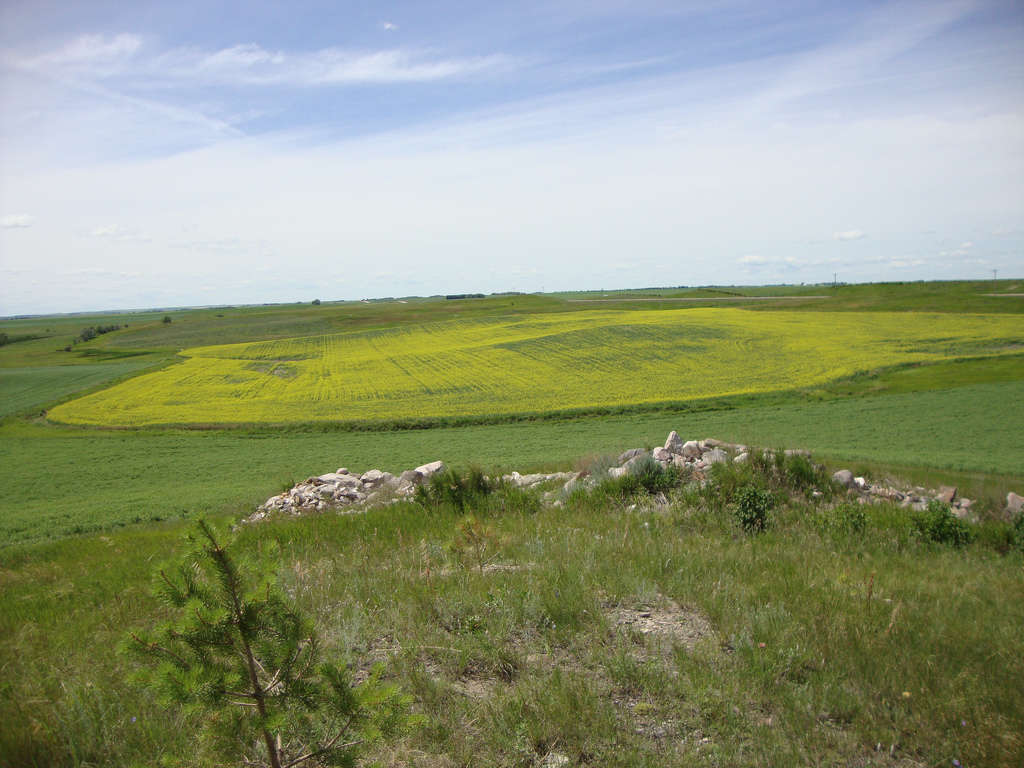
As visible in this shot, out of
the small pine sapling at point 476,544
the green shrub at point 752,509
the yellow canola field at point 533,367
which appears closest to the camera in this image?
the small pine sapling at point 476,544

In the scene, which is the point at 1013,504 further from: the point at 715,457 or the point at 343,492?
the point at 343,492

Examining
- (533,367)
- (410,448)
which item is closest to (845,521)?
(410,448)

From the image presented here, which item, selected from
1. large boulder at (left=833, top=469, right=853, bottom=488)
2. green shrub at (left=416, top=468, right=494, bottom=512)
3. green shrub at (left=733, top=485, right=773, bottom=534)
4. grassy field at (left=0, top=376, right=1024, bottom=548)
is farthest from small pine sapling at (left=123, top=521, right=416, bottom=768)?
grassy field at (left=0, top=376, right=1024, bottom=548)

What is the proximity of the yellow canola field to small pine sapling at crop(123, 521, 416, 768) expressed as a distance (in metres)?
30.8

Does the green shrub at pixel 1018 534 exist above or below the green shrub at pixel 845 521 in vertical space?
below

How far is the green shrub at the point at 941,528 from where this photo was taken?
23.5 feet

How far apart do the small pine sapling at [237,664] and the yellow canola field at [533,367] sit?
1211 inches

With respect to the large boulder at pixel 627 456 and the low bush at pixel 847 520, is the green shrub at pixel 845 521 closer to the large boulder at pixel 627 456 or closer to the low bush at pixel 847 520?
the low bush at pixel 847 520

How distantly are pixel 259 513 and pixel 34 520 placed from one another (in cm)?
1072

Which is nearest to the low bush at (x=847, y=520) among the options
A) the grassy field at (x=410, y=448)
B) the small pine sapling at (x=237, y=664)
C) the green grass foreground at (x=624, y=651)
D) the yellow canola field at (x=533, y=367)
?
the green grass foreground at (x=624, y=651)

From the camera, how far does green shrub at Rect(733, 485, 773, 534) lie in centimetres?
752

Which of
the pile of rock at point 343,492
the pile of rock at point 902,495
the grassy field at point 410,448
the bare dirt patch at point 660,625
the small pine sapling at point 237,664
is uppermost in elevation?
the small pine sapling at point 237,664

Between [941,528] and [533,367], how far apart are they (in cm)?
4155

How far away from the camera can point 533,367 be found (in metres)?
48.5
